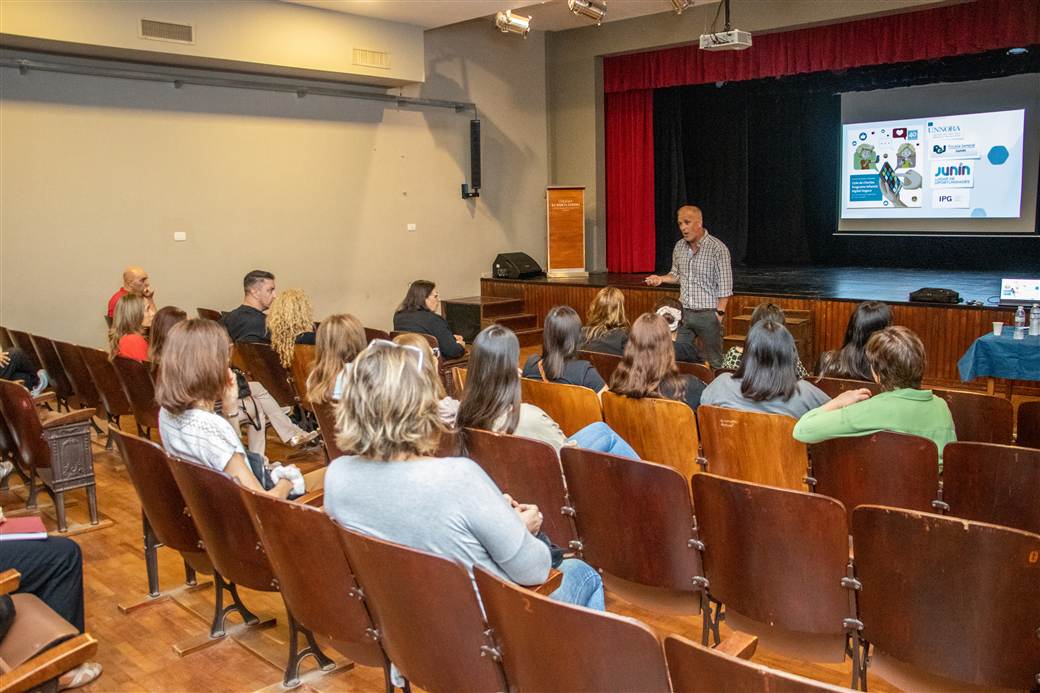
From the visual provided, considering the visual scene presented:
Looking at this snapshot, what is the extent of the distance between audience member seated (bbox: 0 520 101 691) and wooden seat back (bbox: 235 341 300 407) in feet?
9.26

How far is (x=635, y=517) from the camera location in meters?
2.48

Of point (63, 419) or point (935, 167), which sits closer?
point (63, 419)

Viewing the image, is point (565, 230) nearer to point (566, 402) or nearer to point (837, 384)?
point (837, 384)

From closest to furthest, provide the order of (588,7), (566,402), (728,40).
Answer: (566,402) → (728,40) → (588,7)

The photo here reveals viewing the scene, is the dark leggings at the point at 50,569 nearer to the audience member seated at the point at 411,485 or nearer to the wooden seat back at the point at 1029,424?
the audience member seated at the point at 411,485

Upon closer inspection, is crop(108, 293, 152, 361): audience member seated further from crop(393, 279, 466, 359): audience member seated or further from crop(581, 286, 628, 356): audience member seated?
crop(581, 286, 628, 356): audience member seated

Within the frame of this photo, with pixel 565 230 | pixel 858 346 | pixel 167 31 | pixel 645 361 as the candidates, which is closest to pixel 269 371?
pixel 645 361

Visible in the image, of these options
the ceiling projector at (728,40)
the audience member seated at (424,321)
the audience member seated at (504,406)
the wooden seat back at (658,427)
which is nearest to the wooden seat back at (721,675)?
the audience member seated at (504,406)

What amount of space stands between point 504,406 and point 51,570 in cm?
143

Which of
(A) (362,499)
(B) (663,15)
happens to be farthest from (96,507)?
(B) (663,15)

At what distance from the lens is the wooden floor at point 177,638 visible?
2738mm

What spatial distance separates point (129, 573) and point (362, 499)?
222cm

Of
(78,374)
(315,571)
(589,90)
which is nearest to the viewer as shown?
(315,571)

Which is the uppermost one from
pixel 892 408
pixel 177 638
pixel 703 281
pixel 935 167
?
pixel 935 167
